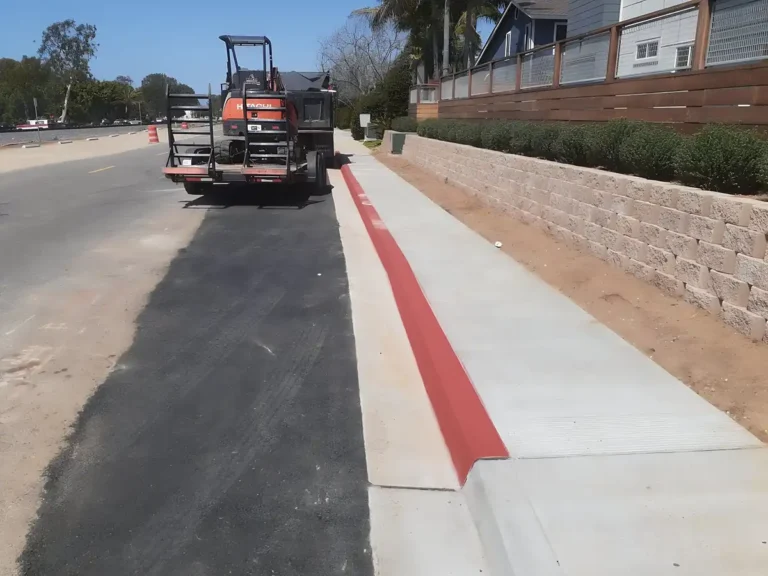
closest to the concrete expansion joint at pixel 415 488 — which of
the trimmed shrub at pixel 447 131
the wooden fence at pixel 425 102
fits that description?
the trimmed shrub at pixel 447 131

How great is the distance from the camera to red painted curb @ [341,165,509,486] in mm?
3873

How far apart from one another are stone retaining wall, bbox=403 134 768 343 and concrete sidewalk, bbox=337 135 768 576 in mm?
895

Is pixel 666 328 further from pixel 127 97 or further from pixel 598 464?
pixel 127 97

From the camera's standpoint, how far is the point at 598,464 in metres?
3.68

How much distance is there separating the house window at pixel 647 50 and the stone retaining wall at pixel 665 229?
1.88m

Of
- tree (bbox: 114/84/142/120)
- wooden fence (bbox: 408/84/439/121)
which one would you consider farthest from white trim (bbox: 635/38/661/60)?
tree (bbox: 114/84/142/120)

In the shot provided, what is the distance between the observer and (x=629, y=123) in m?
8.43

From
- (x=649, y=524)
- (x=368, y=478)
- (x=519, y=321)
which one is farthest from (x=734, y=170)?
(x=368, y=478)

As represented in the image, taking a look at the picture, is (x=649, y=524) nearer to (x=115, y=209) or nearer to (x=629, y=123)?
(x=629, y=123)

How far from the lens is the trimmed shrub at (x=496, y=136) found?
1260 cm

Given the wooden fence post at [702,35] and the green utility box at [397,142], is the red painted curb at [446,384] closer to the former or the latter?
the wooden fence post at [702,35]

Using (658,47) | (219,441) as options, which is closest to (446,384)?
(219,441)

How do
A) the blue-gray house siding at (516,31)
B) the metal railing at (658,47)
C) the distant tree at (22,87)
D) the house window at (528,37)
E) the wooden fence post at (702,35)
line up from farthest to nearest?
the distant tree at (22,87), the house window at (528,37), the blue-gray house siding at (516,31), the wooden fence post at (702,35), the metal railing at (658,47)

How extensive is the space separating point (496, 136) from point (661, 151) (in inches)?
238
